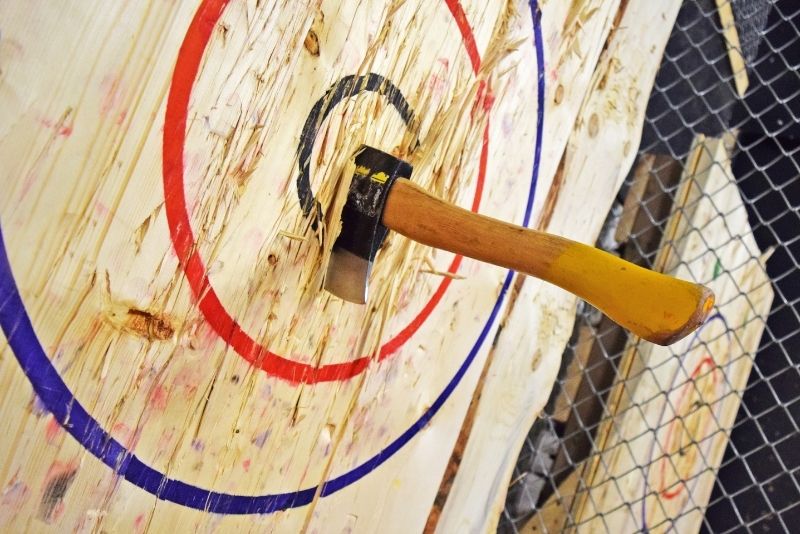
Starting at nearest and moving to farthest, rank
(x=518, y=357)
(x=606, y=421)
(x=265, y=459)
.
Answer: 1. (x=265, y=459)
2. (x=518, y=357)
3. (x=606, y=421)

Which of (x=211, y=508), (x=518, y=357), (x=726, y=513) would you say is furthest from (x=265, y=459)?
(x=726, y=513)

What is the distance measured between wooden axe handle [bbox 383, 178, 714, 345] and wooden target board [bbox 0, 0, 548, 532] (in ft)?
0.28

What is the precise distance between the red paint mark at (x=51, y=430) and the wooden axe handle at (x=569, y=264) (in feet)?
0.95

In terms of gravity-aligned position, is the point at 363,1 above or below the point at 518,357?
above

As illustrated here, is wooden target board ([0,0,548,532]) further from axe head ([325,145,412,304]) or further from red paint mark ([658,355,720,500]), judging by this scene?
red paint mark ([658,355,720,500])

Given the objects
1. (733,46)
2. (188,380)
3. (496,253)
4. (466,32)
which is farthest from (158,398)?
(733,46)

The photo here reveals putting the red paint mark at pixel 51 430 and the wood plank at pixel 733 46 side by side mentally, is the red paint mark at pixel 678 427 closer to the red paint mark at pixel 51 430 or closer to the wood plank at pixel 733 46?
the wood plank at pixel 733 46

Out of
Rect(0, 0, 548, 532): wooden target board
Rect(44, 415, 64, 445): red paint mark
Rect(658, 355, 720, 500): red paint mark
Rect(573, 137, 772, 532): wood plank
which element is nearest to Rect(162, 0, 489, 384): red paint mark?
Rect(0, 0, 548, 532): wooden target board

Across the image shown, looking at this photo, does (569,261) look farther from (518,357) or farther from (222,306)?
(518,357)

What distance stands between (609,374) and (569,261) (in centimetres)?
115

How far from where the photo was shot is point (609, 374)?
1.67 m

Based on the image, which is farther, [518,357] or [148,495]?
[518,357]


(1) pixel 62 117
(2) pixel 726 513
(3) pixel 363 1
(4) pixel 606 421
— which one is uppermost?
(3) pixel 363 1

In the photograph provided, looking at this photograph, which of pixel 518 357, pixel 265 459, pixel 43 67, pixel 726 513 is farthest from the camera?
pixel 726 513
